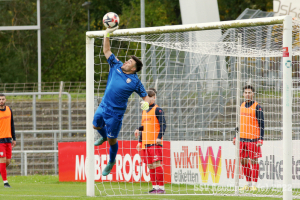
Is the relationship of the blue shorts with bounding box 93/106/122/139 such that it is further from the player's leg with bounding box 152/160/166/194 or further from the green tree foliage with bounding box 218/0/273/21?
the green tree foliage with bounding box 218/0/273/21

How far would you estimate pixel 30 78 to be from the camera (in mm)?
24297

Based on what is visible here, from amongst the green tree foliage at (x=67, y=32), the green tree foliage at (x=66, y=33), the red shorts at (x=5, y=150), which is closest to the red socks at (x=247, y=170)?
the red shorts at (x=5, y=150)

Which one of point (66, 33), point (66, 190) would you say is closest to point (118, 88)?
point (66, 190)

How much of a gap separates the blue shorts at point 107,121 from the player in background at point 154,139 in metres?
1.49

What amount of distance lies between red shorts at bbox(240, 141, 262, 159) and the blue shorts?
9.40 ft

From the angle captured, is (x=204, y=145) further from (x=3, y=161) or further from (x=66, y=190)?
(x=3, y=161)

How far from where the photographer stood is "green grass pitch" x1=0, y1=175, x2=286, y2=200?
759 cm

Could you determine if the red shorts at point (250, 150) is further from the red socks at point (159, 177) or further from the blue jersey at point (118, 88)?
the blue jersey at point (118, 88)

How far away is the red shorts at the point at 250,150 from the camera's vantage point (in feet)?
28.2

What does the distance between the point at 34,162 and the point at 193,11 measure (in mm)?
7640

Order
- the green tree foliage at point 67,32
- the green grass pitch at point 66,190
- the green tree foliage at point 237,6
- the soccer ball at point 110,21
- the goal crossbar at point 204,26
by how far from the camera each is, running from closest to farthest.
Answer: the goal crossbar at point 204,26 < the soccer ball at point 110,21 < the green grass pitch at point 66,190 < the green tree foliage at point 67,32 < the green tree foliage at point 237,6

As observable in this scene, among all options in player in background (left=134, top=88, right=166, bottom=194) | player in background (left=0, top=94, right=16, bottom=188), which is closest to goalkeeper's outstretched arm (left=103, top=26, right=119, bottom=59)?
player in background (left=134, top=88, right=166, bottom=194)

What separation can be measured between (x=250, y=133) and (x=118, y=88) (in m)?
3.11

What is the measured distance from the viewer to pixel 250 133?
339 inches
